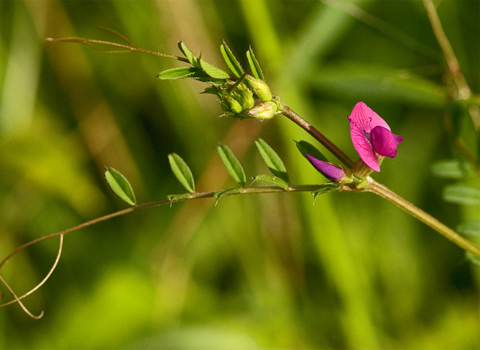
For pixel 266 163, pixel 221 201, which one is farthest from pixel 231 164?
pixel 221 201

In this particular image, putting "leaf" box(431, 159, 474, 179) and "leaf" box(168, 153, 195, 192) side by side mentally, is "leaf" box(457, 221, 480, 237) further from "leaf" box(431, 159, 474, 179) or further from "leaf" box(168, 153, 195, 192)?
"leaf" box(168, 153, 195, 192)

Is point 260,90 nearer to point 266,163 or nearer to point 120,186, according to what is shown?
point 266,163

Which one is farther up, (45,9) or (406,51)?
(406,51)

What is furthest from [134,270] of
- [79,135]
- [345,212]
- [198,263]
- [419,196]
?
[419,196]

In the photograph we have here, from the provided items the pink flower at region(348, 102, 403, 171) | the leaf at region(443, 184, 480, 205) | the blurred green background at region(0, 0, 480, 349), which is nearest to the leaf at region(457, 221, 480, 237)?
the leaf at region(443, 184, 480, 205)

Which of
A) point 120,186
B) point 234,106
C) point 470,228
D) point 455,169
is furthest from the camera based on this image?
point 455,169

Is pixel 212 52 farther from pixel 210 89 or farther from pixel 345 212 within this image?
pixel 210 89
